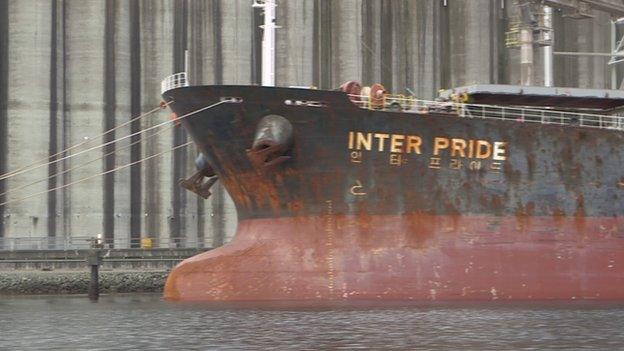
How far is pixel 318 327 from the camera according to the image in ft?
77.7

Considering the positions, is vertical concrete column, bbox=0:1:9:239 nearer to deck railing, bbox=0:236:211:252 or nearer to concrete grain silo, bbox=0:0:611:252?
concrete grain silo, bbox=0:0:611:252

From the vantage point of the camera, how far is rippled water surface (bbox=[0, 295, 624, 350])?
20984 mm

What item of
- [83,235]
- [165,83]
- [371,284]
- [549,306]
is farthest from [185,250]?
[549,306]

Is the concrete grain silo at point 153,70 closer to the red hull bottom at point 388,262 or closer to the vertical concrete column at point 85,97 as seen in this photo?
the vertical concrete column at point 85,97

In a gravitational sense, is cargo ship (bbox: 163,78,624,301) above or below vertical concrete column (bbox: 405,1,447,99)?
below

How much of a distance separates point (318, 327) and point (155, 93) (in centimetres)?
3423

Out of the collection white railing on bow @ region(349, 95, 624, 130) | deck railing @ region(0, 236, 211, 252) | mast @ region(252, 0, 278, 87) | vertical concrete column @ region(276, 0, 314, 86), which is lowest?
deck railing @ region(0, 236, 211, 252)

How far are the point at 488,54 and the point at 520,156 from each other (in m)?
29.6

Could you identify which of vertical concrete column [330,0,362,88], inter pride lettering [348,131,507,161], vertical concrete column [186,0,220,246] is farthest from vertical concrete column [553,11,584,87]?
inter pride lettering [348,131,507,161]

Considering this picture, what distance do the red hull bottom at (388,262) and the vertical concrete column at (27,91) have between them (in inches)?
968

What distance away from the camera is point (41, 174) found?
5422cm

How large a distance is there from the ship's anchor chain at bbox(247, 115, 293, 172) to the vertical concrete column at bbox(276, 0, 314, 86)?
26228 mm

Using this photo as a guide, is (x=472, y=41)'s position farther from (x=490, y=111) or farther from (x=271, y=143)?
(x=271, y=143)

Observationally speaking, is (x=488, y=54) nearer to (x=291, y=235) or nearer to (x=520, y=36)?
Answer: (x=520, y=36)
